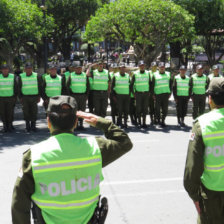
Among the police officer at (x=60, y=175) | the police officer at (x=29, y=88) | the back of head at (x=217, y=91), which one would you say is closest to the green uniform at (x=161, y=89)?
the police officer at (x=29, y=88)

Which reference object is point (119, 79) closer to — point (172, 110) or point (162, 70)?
point (162, 70)

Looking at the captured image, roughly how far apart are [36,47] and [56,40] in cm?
206

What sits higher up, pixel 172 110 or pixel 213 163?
pixel 213 163

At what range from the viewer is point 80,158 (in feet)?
7.87

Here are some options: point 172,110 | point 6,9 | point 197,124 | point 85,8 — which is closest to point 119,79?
point 172,110

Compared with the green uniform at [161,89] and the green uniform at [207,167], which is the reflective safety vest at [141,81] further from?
the green uniform at [207,167]

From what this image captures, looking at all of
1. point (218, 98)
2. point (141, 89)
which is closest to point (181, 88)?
point (141, 89)

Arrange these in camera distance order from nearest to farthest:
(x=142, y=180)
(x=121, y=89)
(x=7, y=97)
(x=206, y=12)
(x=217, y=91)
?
1. (x=217, y=91)
2. (x=142, y=180)
3. (x=7, y=97)
4. (x=121, y=89)
5. (x=206, y=12)

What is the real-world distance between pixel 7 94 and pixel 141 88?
3753mm

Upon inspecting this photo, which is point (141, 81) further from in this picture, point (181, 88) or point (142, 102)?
point (181, 88)

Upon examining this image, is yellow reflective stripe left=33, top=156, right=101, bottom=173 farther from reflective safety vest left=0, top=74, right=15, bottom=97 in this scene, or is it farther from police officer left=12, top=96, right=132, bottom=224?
reflective safety vest left=0, top=74, right=15, bottom=97

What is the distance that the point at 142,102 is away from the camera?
441 inches

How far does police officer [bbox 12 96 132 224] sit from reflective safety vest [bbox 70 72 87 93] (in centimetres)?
827

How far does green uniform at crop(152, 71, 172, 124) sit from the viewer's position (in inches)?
440
